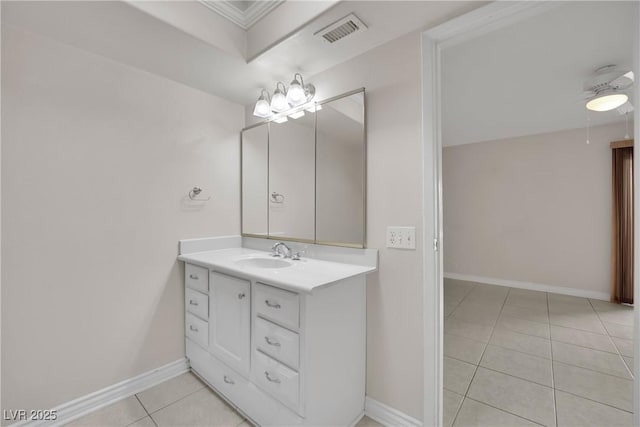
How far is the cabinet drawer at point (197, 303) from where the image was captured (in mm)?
1742

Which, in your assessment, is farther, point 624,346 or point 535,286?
point 535,286

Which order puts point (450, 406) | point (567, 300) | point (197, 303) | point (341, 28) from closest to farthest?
point (341, 28), point (450, 406), point (197, 303), point (567, 300)

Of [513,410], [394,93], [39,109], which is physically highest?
[394,93]

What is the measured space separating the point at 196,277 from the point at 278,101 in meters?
1.37

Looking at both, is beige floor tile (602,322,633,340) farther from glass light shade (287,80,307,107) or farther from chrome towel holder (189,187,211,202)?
chrome towel holder (189,187,211,202)

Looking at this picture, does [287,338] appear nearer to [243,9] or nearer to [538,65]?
[243,9]

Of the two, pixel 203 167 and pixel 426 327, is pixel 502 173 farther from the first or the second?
pixel 203 167

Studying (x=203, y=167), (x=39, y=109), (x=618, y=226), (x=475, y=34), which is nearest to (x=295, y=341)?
(x=203, y=167)

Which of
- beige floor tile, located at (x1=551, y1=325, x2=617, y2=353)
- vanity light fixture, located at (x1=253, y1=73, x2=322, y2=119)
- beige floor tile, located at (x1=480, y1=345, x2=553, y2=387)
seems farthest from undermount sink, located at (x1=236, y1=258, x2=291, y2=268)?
beige floor tile, located at (x1=551, y1=325, x2=617, y2=353)

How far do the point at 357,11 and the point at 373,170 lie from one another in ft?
2.60

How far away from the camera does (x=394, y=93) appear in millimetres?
1464

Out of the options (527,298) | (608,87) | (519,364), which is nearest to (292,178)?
(519,364)

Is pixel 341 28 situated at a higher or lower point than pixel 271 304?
higher

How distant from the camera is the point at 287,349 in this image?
4.07 ft
